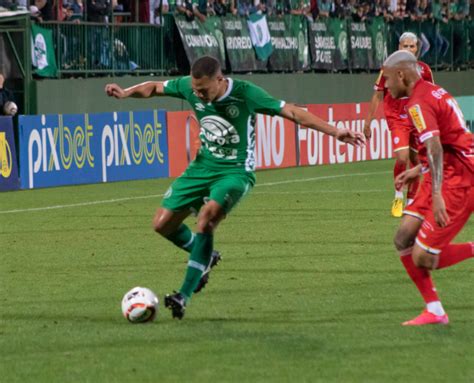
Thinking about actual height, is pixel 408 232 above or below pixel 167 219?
above

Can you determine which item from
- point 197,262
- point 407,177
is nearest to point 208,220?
point 197,262

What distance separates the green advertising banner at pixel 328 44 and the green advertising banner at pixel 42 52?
964cm

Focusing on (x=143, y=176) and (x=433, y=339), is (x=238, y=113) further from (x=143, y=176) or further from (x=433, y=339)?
(x=143, y=176)

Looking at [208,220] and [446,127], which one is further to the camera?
[208,220]

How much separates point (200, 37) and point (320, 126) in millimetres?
19835

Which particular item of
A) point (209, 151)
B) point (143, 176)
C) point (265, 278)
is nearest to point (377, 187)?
point (143, 176)

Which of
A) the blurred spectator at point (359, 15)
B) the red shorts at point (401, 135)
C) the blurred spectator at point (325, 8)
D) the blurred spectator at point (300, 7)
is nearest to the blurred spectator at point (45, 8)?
the blurred spectator at point (300, 7)

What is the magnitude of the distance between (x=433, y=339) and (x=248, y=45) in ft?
74.4

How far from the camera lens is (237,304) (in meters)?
10.6

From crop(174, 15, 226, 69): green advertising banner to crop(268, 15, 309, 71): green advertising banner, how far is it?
2.34 m

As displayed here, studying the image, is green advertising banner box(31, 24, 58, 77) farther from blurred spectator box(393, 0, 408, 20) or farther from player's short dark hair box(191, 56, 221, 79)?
player's short dark hair box(191, 56, 221, 79)

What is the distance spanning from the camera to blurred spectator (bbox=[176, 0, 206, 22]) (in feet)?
95.8

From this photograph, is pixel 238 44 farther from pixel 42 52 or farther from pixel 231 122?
pixel 231 122

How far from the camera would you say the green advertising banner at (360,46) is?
35.3 metres
